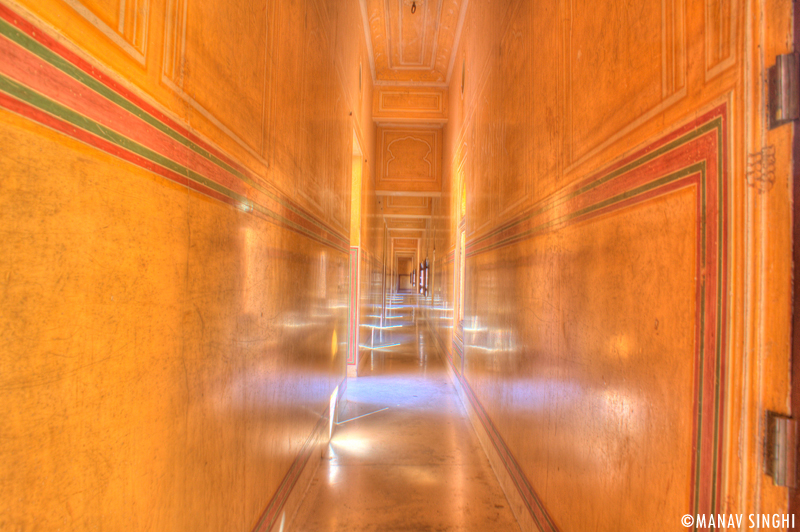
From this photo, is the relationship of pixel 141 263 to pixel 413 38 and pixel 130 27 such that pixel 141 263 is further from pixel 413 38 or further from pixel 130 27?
pixel 413 38

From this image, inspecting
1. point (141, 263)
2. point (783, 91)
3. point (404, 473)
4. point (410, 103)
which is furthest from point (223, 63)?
point (410, 103)

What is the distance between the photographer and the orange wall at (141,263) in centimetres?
69

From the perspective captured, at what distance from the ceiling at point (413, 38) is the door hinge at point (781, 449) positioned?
5.99 metres

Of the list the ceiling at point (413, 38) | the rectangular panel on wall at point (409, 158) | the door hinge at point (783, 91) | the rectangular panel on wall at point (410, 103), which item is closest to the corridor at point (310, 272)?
the door hinge at point (783, 91)

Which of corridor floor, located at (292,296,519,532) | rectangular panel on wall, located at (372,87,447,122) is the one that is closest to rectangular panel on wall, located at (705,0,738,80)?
corridor floor, located at (292,296,519,532)

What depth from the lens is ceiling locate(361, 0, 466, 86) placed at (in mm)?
5809

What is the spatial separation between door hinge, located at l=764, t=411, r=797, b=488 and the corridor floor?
84.4 inches

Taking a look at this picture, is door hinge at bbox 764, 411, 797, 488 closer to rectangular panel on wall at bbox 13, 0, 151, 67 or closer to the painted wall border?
the painted wall border

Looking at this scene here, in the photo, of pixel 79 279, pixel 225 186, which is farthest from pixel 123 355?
pixel 225 186

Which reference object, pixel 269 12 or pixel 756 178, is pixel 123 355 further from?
pixel 269 12

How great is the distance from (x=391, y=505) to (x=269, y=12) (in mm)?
3010

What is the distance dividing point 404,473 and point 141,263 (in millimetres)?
2896

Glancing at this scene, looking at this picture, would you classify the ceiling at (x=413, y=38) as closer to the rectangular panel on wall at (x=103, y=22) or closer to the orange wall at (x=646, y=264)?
the orange wall at (x=646, y=264)

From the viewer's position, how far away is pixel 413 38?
6.67 m
